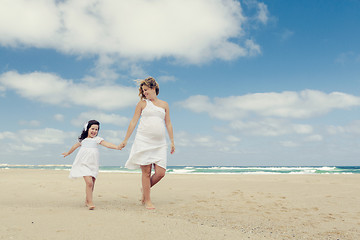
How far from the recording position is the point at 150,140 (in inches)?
222

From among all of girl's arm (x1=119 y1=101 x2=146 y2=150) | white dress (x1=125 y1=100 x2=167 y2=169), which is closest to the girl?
girl's arm (x1=119 y1=101 x2=146 y2=150)

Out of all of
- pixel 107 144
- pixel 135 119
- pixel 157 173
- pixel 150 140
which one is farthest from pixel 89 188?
pixel 135 119

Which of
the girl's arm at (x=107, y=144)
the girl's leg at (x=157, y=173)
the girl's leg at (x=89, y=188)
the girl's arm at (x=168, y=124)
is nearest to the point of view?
the girl's leg at (x=89, y=188)

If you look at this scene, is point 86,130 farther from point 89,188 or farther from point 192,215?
point 192,215

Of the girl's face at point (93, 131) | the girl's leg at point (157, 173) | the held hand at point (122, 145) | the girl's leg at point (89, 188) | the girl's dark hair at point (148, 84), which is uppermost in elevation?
the girl's dark hair at point (148, 84)

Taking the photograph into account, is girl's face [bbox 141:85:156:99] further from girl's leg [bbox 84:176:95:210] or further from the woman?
girl's leg [bbox 84:176:95:210]

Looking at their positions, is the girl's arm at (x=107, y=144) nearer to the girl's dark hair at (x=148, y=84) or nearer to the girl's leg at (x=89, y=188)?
the girl's leg at (x=89, y=188)

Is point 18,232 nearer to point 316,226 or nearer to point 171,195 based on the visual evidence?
point 316,226

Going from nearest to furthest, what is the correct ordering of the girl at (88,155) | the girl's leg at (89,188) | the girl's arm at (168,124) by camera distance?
the girl's leg at (89,188) < the girl at (88,155) < the girl's arm at (168,124)

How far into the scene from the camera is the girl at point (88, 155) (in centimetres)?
538

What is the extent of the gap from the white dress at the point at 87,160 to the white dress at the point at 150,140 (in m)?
0.62

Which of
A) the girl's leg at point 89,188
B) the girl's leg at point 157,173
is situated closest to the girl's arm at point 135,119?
the girl's leg at point 157,173

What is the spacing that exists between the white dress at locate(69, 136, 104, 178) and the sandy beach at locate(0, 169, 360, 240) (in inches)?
23.8

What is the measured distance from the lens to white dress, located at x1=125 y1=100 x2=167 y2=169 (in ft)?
18.4
